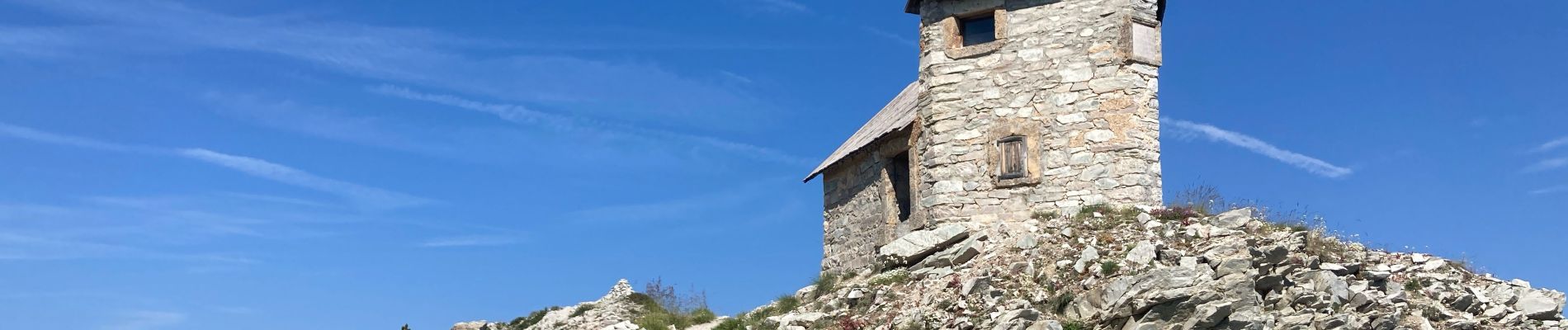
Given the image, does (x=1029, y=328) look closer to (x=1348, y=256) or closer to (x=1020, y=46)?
Result: (x=1348, y=256)

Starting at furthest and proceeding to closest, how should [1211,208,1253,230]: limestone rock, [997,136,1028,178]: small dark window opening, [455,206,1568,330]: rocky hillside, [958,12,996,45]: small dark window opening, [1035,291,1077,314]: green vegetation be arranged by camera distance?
[958,12,996,45]: small dark window opening
[997,136,1028,178]: small dark window opening
[1211,208,1253,230]: limestone rock
[1035,291,1077,314]: green vegetation
[455,206,1568,330]: rocky hillside

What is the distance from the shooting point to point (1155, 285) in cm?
1978

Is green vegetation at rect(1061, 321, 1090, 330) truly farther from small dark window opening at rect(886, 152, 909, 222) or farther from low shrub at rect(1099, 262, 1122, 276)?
small dark window opening at rect(886, 152, 909, 222)

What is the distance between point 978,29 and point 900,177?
3164 millimetres

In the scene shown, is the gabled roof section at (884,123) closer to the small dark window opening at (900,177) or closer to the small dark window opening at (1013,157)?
the small dark window opening at (900,177)

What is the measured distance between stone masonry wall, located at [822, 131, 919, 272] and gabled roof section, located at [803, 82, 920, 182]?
154mm

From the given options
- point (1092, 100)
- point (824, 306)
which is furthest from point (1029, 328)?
point (1092, 100)

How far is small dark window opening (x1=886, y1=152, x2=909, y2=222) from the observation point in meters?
26.7

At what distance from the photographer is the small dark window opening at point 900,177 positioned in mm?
26672

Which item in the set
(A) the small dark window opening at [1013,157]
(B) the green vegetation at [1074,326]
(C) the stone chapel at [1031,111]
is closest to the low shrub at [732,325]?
(C) the stone chapel at [1031,111]

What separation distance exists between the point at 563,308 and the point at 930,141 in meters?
8.15

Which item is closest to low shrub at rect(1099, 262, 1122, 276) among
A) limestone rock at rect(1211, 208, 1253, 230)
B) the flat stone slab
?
limestone rock at rect(1211, 208, 1253, 230)

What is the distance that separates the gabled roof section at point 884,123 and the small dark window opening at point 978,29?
137cm

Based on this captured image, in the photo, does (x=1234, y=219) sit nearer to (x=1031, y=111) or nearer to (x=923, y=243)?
(x=1031, y=111)
